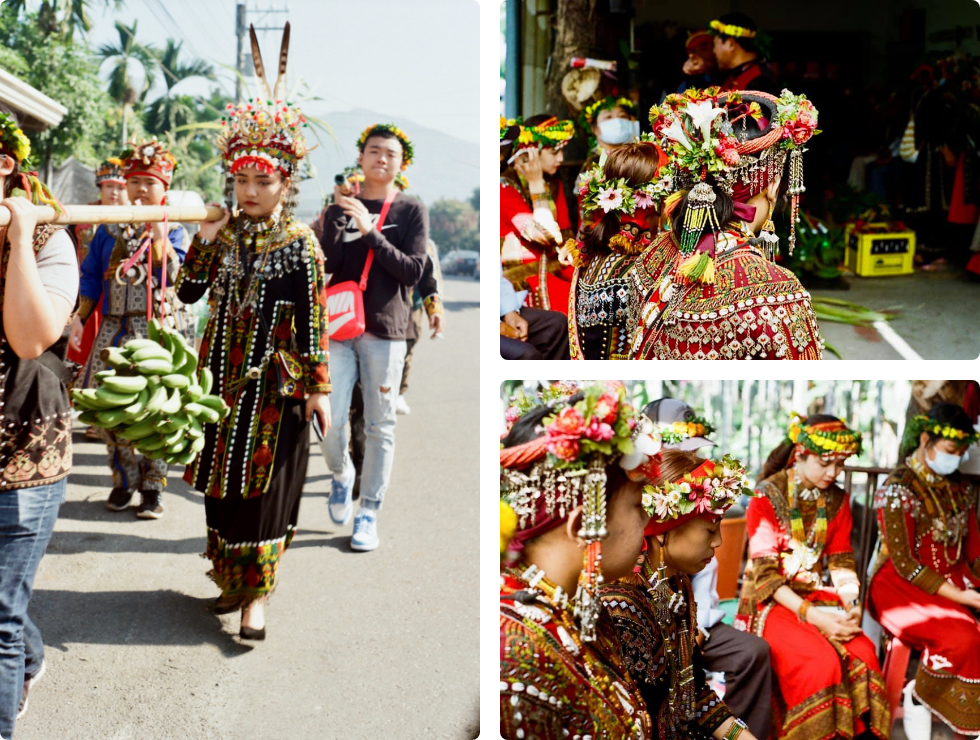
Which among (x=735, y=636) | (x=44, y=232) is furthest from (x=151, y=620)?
(x=735, y=636)

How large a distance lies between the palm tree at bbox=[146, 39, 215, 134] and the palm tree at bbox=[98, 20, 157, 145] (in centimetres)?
9

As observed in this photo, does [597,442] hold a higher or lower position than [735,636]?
higher

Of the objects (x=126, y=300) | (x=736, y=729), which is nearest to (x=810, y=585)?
(x=736, y=729)

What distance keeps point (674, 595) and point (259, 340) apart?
1.33 metres

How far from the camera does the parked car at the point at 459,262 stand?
3.49 meters

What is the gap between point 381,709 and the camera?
7.75 feet

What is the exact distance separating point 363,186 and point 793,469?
1.75 metres

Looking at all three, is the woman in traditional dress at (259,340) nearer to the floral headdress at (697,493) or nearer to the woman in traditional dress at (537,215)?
the woman in traditional dress at (537,215)

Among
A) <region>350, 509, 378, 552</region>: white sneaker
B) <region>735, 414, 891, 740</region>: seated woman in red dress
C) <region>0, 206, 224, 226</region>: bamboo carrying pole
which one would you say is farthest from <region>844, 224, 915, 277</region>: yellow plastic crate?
<region>350, 509, 378, 552</region>: white sneaker

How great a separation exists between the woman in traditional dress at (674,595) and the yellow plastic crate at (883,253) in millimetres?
589

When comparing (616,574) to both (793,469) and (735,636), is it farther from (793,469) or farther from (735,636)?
(793,469)

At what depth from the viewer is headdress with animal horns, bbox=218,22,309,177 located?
2.50 m

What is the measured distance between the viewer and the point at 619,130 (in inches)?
80.7

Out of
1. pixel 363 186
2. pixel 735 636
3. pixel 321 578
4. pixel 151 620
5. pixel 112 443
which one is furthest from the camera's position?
pixel 112 443
